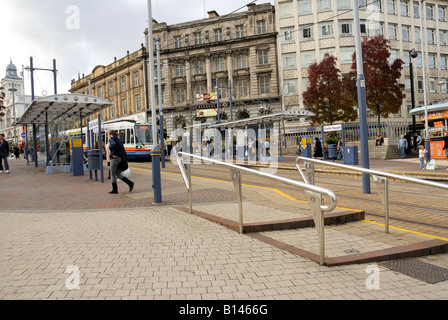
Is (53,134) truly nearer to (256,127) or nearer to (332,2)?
(256,127)

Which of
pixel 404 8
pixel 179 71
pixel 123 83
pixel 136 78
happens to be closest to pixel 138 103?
pixel 136 78

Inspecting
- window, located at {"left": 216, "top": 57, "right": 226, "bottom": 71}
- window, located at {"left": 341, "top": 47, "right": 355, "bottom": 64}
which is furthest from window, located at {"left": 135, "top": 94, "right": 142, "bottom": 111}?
window, located at {"left": 341, "top": 47, "right": 355, "bottom": 64}

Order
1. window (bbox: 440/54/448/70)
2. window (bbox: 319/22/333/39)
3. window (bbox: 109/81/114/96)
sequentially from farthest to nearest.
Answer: window (bbox: 109/81/114/96) < window (bbox: 440/54/448/70) < window (bbox: 319/22/333/39)

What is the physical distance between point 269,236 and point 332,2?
45045 millimetres

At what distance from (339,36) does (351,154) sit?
29421mm

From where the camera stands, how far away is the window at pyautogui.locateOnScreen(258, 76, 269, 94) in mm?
46219

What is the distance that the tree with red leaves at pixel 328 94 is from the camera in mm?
34812

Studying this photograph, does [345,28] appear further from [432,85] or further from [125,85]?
[125,85]

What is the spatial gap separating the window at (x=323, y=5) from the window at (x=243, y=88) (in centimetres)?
1246

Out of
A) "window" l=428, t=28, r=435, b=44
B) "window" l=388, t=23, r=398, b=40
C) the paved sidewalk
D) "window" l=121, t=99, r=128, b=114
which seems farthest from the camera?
"window" l=121, t=99, r=128, b=114

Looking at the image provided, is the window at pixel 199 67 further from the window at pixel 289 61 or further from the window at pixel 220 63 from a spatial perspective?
the window at pixel 289 61

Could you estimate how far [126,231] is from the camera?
585 centimetres

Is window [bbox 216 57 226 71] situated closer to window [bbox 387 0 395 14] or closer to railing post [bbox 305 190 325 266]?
window [bbox 387 0 395 14]

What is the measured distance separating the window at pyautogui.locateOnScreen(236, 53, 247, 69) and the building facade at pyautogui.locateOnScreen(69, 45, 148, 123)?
43.8 feet
